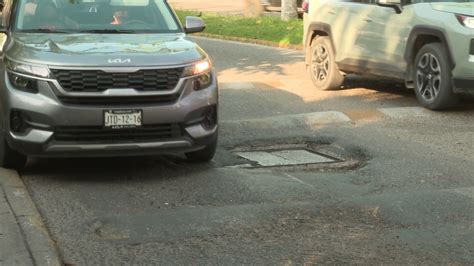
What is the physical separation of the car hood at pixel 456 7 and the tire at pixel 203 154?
3.83 meters

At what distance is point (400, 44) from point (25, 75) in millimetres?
5410

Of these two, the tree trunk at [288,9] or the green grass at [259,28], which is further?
the tree trunk at [288,9]

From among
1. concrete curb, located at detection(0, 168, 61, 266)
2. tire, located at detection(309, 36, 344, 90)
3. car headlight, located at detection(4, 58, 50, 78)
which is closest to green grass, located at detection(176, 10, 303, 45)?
tire, located at detection(309, 36, 344, 90)

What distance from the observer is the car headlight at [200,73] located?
258 inches

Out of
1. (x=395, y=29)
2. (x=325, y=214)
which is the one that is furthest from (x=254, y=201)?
(x=395, y=29)

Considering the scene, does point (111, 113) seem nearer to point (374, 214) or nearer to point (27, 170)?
point (27, 170)

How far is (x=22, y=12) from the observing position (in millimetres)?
7422

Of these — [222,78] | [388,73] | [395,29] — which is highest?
[395,29]

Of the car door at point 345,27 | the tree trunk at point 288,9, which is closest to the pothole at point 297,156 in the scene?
the car door at point 345,27

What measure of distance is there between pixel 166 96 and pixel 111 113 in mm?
512

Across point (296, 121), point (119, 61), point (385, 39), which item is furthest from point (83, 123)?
point (385, 39)

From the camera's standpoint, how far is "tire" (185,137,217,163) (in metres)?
7.01

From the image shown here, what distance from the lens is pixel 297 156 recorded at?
24.9ft

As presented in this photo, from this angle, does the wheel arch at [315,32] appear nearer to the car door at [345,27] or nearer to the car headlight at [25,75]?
the car door at [345,27]
